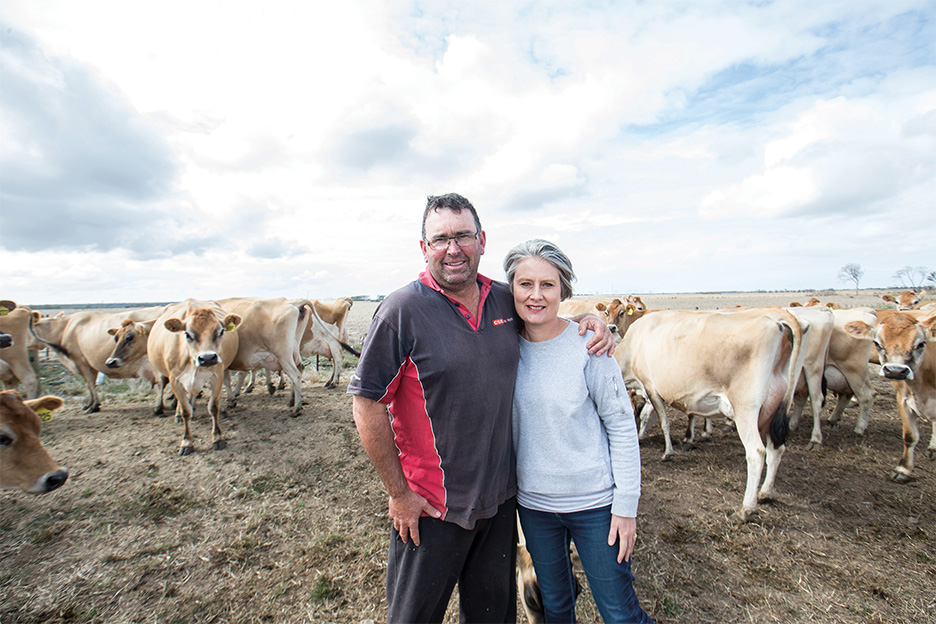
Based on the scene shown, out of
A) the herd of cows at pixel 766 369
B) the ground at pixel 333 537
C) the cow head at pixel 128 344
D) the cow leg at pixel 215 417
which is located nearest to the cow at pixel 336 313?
the cow head at pixel 128 344

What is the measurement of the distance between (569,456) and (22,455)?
5.31m

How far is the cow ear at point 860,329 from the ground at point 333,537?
1.76 metres

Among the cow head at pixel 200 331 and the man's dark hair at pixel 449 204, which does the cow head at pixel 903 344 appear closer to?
the man's dark hair at pixel 449 204

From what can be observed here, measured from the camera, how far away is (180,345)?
6.93 m

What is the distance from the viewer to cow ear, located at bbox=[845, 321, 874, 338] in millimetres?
6340

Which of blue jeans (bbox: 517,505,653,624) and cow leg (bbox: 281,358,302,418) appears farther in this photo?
cow leg (bbox: 281,358,302,418)

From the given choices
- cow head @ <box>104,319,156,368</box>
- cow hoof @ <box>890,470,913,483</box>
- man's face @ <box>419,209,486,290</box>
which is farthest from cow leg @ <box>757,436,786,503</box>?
cow head @ <box>104,319,156,368</box>

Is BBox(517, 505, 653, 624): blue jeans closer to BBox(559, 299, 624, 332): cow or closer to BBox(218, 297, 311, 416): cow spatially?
BBox(218, 297, 311, 416): cow

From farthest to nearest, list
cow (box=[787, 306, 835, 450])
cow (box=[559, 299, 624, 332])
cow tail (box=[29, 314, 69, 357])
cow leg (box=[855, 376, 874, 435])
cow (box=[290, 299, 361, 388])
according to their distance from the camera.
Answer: cow (box=[559, 299, 624, 332]) → cow (box=[290, 299, 361, 388]) → cow tail (box=[29, 314, 69, 357]) → cow leg (box=[855, 376, 874, 435]) → cow (box=[787, 306, 835, 450])

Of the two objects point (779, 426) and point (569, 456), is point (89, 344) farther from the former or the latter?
point (779, 426)

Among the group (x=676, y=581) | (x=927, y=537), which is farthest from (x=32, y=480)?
(x=927, y=537)

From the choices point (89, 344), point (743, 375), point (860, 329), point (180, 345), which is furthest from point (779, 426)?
point (89, 344)

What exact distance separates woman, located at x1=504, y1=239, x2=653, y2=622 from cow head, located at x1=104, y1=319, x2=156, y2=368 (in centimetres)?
957

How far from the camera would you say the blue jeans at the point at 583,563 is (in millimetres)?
2174
